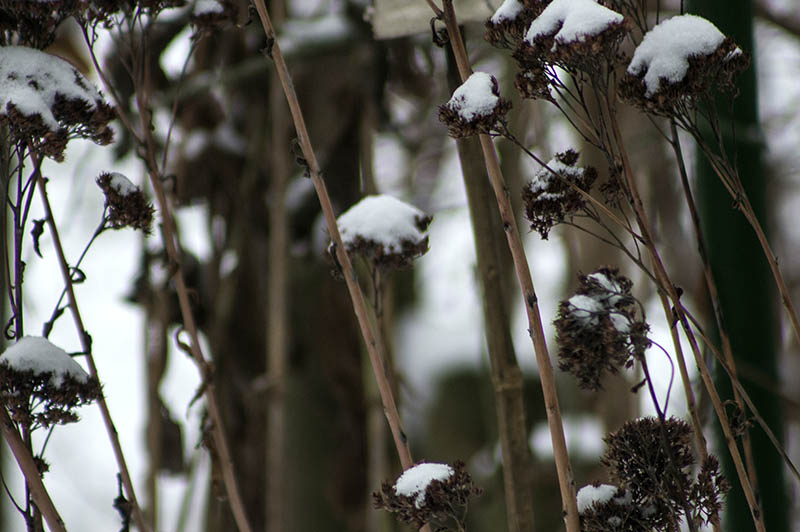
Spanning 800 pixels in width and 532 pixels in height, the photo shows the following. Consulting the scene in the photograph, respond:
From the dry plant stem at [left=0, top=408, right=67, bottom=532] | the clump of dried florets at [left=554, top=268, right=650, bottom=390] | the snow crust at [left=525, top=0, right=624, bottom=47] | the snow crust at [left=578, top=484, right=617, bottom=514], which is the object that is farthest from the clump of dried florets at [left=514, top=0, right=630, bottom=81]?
the dry plant stem at [left=0, top=408, right=67, bottom=532]

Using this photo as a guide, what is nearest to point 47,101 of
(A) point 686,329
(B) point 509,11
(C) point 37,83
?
(C) point 37,83

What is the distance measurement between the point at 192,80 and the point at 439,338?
3.95 ft

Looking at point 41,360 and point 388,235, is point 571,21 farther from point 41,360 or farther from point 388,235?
point 41,360

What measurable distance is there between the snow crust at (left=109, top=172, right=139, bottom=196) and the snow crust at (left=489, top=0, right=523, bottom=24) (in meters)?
0.25

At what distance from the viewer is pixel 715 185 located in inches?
24.3

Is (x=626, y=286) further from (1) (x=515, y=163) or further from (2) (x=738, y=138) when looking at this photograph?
(1) (x=515, y=163)

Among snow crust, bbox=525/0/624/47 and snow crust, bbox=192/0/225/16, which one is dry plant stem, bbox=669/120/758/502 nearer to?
snow crust, bbox=525/0/624/47

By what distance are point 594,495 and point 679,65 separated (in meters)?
0.23

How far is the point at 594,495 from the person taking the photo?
431 millimetres

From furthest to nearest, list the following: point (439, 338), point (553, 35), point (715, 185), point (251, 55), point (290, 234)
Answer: point (439, 338)
point (251, 55)
point (290, 234)
point (715, 185)
point (553, 35)

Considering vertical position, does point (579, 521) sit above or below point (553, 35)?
below

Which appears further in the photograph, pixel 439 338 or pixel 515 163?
pixel 439 338

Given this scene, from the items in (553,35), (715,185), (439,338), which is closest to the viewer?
(553,35)

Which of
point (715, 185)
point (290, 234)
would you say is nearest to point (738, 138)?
point (715, 185)
